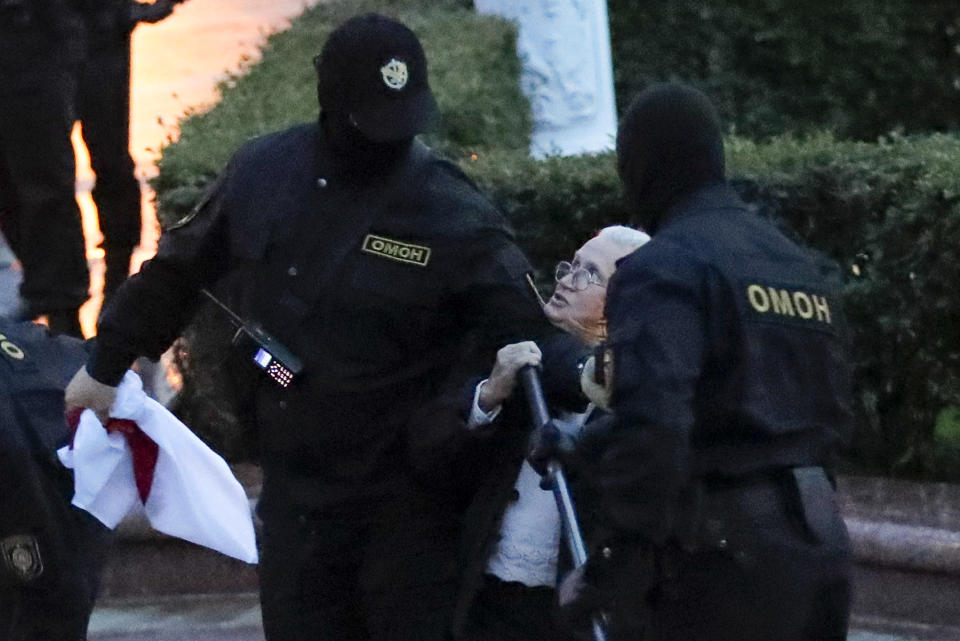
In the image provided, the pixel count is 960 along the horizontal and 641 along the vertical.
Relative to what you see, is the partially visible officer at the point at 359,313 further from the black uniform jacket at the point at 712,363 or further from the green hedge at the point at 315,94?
the green hedge at the point at 315,94

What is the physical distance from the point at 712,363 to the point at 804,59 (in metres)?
7.08

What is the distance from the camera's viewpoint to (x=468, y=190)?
3.79 meters

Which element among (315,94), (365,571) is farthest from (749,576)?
(315,94)

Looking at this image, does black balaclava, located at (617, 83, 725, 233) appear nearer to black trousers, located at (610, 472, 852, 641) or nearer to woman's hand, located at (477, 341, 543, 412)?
woman's hand, located at (477, 341, 543, 412)

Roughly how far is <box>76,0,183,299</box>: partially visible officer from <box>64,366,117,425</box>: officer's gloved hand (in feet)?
8.19

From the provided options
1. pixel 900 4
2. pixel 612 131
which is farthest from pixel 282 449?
pixel 900 4

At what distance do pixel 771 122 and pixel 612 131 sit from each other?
167 centimetres

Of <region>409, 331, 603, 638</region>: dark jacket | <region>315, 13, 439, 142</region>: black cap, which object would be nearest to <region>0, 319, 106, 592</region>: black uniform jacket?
<region>409, 331, 603, 638</region>: dark jacket

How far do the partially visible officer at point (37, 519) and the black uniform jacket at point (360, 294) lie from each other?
0.43 m

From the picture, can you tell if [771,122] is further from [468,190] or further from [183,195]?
[468,190]

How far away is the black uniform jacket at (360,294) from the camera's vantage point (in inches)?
145

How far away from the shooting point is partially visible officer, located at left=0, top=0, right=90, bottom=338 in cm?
580

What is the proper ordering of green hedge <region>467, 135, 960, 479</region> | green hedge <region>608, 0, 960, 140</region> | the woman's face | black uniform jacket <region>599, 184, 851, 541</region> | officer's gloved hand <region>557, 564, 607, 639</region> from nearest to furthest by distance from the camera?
black uniform jacket <region>599, 184, 851, 541</region>
officer's gloved hand <region>557, 564, 607, 639</region>
the woman's face
green hedge <region>467, 135, 960, 479</region>
green hedge <region>608, 0, 960, 140</region>

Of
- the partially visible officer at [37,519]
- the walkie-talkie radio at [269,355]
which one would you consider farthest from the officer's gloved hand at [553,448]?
the partially visible officer at [37,519]
